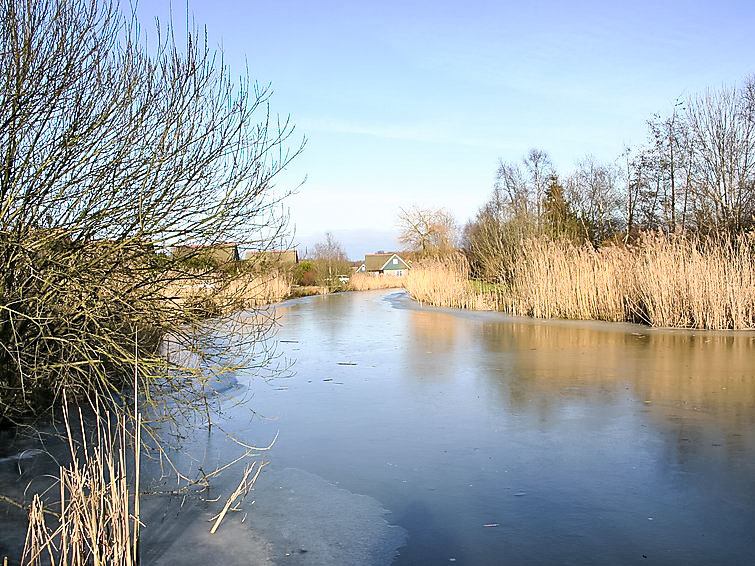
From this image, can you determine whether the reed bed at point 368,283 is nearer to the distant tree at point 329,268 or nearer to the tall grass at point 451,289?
the distant tree at point 329,268

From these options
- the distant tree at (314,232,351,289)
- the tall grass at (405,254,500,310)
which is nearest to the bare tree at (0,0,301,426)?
the tall grass at (405,254,500,310)

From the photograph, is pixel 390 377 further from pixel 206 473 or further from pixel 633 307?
pixel 633 307

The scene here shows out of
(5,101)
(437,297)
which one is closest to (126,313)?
(5,101)

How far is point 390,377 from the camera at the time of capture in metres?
7.89

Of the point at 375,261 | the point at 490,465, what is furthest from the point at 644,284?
the point at 375,261

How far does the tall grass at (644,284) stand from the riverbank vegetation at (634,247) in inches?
0.8

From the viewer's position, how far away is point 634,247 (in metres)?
13.6

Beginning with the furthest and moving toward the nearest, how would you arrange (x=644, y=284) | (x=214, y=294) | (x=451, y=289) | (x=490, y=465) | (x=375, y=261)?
(x=375, y=261) < (x=451, y=289) < (x=644, y=284) < (x=214, y=294) < (x=490, y=465)

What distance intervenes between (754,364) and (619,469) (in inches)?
186

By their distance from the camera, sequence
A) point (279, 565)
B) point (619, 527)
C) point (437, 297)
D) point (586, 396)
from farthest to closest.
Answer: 1. point (437, 297)
2. point (586, 396)
3. point (619, 527)
4. point (279, 565)

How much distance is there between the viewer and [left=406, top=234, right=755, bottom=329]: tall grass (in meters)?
11.5

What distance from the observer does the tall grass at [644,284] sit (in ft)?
37.7

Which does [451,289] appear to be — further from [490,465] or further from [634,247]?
[490,465]

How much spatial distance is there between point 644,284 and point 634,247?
121 cm
